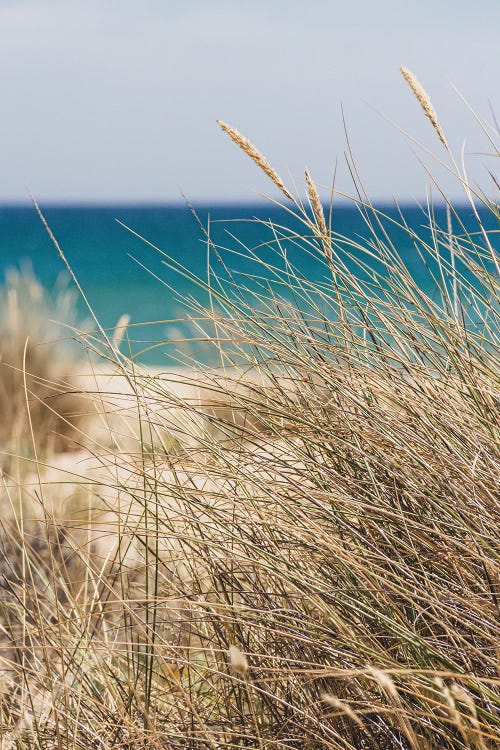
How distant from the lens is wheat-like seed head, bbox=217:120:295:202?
1.34 meters

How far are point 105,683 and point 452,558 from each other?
0.53 meters

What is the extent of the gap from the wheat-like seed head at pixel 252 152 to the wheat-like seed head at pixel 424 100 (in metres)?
0.29

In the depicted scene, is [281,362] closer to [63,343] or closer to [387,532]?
[387,532]

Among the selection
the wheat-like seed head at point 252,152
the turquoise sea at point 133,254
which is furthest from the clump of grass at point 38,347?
the wheat-like seed head at point 252,152

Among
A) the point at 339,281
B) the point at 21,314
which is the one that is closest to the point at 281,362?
the point at 339,281

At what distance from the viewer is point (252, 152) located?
135 cm

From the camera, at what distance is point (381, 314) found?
1319 mm

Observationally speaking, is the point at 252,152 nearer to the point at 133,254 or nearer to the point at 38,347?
the point at 38,347

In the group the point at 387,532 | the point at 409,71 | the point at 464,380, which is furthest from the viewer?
the point at 409,71

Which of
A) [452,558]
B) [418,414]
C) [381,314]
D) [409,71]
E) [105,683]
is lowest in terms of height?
[105,683]

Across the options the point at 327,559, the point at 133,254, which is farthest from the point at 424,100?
the point at 133,254

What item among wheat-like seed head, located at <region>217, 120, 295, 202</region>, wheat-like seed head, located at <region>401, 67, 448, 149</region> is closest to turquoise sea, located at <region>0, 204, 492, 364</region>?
wheat-like seed head, located at <region>217, 120, 295, 202</region>

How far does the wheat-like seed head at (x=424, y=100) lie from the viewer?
54.9 inches

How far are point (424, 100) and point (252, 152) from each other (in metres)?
0.33
